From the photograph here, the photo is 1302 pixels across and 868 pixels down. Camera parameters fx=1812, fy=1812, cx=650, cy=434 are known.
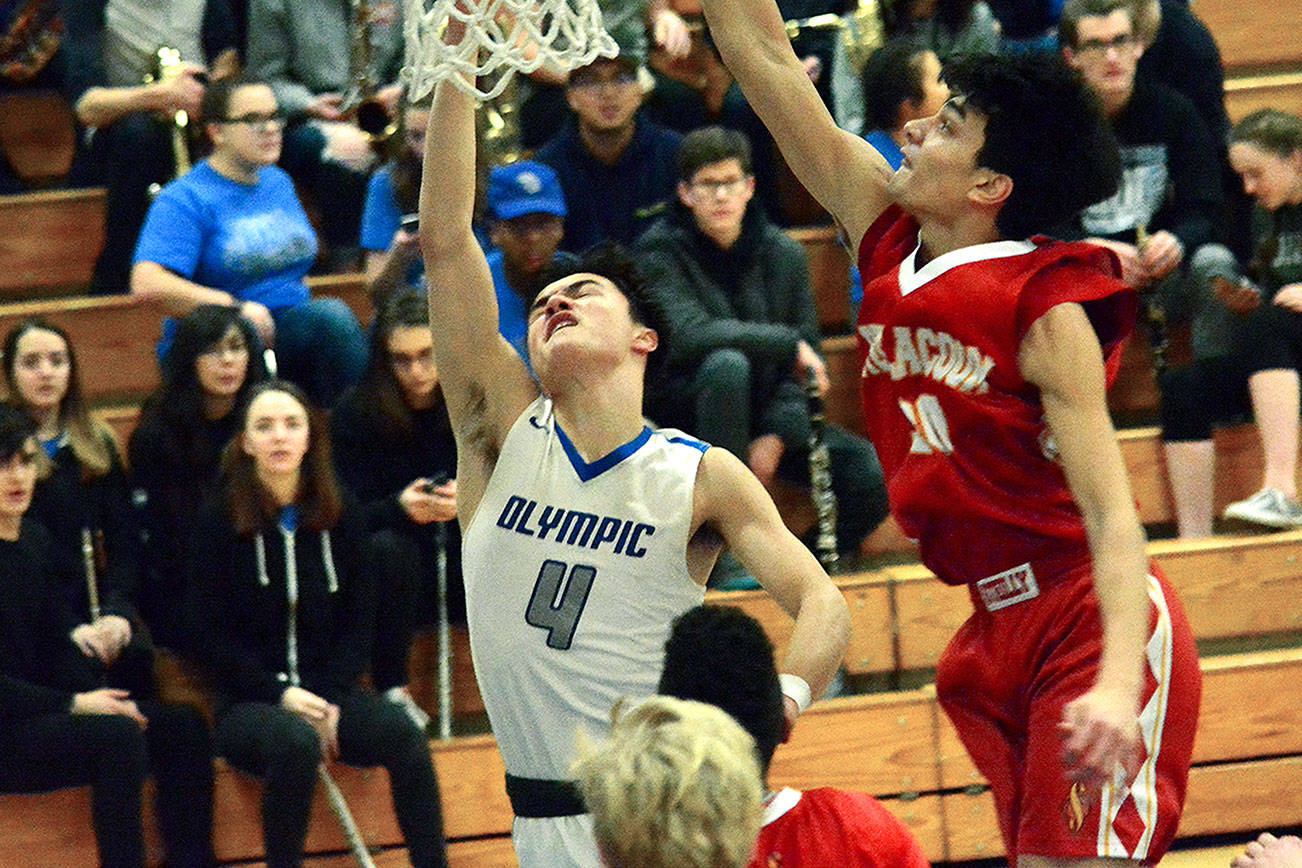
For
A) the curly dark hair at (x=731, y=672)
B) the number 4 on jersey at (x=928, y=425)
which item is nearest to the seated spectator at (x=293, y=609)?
the number 4 on jersey at (x=928, y=425)

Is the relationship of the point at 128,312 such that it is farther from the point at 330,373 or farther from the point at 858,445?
the point at 858,445

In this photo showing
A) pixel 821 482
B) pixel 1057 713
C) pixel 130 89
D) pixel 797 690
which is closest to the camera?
pixel 797 690

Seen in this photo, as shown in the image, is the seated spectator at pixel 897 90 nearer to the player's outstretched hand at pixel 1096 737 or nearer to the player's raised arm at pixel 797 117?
the player's raised arm at pixel 797 117

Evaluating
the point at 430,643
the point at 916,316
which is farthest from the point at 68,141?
the point at 916,316

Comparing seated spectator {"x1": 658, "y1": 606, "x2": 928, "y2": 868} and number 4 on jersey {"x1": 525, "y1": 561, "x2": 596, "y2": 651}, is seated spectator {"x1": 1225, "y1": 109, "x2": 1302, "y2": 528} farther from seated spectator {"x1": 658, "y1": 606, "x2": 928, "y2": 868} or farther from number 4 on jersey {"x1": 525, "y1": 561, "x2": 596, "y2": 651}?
seated spectator {"x1": 658, "y1": 606, "x2": 928, "y2": 868}

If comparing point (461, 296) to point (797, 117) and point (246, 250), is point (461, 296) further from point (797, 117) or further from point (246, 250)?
point (246, 250)

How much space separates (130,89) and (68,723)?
8.28 feet

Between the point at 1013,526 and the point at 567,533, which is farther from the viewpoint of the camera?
the point at 567,533

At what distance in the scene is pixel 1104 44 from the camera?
6.05m

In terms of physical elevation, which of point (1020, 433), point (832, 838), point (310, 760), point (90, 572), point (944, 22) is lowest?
point (310, 760)

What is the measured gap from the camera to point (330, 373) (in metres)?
5.87

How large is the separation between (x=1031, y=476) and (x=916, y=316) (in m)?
0.32

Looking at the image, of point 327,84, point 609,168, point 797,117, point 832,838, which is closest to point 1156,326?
point 609,168

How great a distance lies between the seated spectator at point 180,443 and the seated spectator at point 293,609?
0.65 feet
